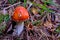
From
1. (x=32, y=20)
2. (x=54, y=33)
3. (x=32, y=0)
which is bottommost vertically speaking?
(x=54, y=33)

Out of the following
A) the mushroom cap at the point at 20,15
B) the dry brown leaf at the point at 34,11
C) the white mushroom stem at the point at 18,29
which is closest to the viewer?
the mushroom cap at the point at 20,15

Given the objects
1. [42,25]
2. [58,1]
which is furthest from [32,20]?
[58,1]

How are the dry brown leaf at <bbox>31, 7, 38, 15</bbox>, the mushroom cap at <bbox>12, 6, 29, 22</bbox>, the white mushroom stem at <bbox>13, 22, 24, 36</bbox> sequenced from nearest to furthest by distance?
the mushroom cap at <bbox>12, 6, 29, 22</bbox> < the white mushroom stem at <bbox>13, 22, 24, 36</bbox> < the dry brown leaf at <bbox>31, 7, 38, 15</bbox>

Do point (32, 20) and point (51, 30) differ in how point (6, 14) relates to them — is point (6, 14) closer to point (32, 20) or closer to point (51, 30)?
point (32, 20)

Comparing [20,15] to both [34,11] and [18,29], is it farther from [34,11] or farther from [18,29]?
[34,11]

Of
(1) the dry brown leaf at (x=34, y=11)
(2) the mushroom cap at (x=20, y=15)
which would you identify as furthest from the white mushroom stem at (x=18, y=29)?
(1) the dry brown leaf at (x=34, y=11)

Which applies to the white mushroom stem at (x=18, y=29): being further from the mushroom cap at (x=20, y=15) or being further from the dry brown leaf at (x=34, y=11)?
the dry brown leaf at (x=34, y=11)

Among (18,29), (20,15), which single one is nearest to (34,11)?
(18,29)

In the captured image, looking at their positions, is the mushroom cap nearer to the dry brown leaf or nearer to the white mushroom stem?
the white mushroom stem

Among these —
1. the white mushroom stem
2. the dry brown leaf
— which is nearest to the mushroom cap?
the white mushroom stem

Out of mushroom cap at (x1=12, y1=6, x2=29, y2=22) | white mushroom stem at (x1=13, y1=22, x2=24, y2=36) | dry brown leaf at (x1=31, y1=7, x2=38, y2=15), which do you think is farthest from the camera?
dry brown leaf at (x1=31, y1=7, x2=38, y2=15)

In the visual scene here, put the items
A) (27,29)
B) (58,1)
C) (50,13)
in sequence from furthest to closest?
(58,1) → (50,13) → (27,29)
